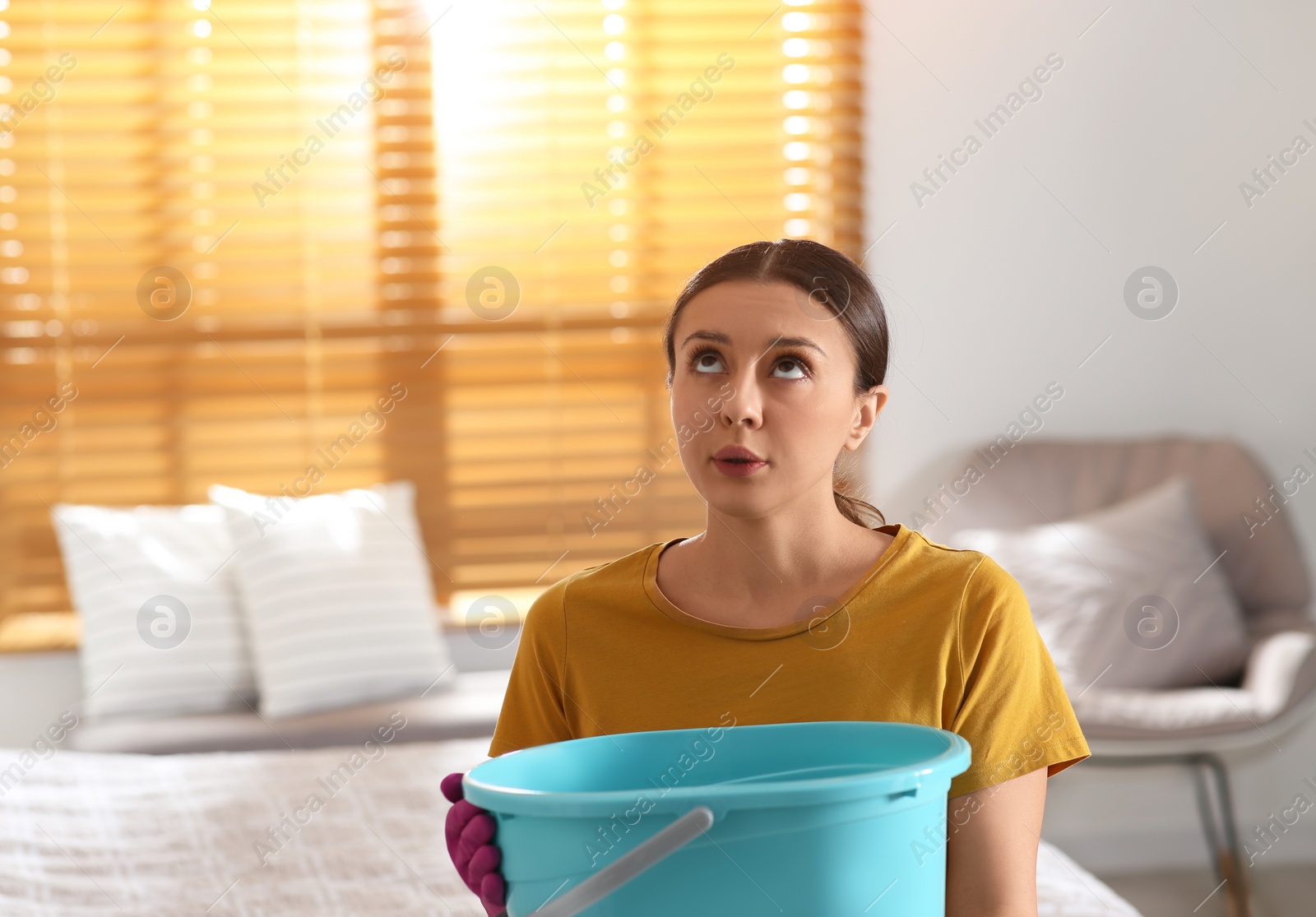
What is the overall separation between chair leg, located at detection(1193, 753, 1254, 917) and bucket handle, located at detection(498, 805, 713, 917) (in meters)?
2.24

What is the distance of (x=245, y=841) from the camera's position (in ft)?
4.86

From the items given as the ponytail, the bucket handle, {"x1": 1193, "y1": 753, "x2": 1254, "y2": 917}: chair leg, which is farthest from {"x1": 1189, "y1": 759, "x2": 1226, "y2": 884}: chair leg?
the bucket handle

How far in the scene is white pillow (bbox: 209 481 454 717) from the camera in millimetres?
2604

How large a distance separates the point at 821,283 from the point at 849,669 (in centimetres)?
35

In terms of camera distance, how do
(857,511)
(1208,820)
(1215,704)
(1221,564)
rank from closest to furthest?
(857,511)
(1215,704)
(1208,820)
(1221,564)

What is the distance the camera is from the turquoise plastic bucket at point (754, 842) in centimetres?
59

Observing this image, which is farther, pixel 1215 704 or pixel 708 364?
pixel 1215 704

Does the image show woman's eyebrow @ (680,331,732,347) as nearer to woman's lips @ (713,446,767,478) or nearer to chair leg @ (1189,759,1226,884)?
woman's lips @ (713,446,767,478)

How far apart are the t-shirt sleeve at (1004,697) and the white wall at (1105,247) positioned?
2.15 m

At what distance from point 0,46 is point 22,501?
1.11 meters

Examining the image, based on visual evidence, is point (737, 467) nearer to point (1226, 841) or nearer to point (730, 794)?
point (730, 794)

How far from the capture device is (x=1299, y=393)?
9.73ft

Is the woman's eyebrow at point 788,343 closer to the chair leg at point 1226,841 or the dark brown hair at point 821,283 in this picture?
the dark brown hair at point 821,283

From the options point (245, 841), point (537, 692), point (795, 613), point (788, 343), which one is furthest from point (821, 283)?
point (245, 841)
